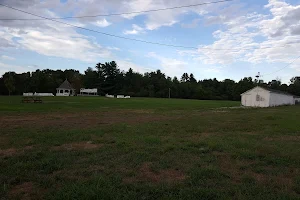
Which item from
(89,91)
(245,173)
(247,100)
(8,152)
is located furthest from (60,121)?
(89,91)

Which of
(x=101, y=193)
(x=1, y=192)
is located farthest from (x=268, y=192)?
(x=1, y=192)

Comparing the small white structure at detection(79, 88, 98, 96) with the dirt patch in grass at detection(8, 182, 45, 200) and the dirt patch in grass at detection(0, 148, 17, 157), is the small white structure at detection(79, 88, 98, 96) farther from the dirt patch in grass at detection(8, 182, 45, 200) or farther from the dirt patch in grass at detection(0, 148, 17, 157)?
the dirt patch in grass at detection(8, 182, 45, 200)

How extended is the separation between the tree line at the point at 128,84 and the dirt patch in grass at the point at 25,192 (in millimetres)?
99211

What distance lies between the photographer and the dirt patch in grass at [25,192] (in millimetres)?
4436

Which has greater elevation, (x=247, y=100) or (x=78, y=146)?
(x=247, y=100)

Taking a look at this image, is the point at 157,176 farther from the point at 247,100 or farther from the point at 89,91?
the point at 89,91

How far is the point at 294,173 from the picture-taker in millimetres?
6023

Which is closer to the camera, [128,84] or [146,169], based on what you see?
[146,169]

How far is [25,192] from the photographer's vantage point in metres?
4.64

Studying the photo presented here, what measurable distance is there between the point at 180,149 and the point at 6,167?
480 centimetres

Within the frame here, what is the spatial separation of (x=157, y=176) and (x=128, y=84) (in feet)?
378

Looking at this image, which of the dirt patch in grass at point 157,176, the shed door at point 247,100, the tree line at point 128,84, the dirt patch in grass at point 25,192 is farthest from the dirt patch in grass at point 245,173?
the tree line at point 128,84

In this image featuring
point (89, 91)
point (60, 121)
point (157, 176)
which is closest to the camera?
point (157, 176)

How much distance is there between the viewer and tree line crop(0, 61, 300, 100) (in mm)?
98500
